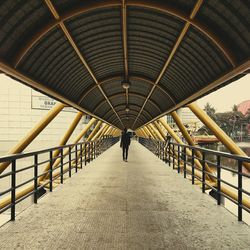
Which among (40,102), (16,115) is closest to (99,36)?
(16,115)

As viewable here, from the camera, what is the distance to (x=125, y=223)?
4648 millimetres

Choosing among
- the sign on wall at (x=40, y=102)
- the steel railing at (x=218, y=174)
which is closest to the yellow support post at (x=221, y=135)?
the steel railing at (x=218, y=174)

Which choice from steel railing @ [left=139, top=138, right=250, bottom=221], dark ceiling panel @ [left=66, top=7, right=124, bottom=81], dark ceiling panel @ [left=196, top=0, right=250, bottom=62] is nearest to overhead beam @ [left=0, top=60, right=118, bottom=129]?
dark ceiling panel @ [left=66, top=7, right=124, bottom=81]

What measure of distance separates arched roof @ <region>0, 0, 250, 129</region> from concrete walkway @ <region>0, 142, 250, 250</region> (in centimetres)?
290

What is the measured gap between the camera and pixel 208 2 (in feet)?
14.9

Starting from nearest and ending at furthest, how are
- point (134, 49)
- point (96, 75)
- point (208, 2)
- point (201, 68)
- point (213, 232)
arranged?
point (213, 232) < point (208, 2) < point (201, 68) < point (134, 49) < point (96, 75)

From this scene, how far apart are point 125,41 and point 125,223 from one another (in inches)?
183

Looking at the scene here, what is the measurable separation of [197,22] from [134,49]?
2.87m

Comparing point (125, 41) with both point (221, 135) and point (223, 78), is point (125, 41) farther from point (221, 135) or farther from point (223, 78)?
point (221, 135)

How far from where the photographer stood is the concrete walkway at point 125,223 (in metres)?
3.82

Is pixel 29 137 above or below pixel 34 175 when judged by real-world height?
above

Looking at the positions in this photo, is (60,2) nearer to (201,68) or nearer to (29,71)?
(29,71)

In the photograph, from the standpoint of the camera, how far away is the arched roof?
4.70m

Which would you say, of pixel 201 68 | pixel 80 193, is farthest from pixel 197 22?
pixel 80 193
